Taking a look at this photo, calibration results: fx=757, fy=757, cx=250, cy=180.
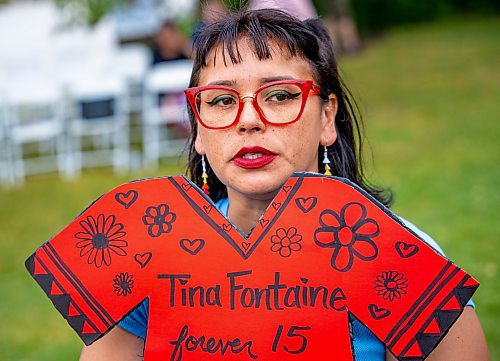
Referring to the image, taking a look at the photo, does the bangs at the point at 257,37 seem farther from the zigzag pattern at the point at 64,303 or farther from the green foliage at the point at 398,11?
the green foliage at the point at 398,11

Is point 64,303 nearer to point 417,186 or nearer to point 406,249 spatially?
point 406,249

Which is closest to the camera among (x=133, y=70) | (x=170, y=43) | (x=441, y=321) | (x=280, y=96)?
(x=441, y=321)

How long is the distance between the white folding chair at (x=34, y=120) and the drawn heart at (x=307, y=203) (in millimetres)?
6762

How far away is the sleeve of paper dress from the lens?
60.7 inches

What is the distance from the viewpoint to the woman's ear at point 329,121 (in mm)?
1945

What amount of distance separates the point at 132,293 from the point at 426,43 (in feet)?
50.1

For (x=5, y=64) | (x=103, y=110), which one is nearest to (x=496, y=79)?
(x=103, y=110)

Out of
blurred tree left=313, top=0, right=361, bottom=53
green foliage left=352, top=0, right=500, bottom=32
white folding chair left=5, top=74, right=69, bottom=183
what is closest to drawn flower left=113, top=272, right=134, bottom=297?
white folding chair left=5, top=74, right=69, bottom=183

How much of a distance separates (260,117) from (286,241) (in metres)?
0.30

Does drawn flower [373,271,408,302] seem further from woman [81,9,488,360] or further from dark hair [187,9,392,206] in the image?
dark hair [187,9,392,206]

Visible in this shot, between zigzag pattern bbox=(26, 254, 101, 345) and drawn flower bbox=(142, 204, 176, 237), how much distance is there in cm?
23

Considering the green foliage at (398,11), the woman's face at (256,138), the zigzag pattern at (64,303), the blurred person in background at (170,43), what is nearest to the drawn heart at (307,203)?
the woman's face at (256,138)

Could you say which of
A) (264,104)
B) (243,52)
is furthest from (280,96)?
(243,52)

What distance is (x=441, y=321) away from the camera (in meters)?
1.53
